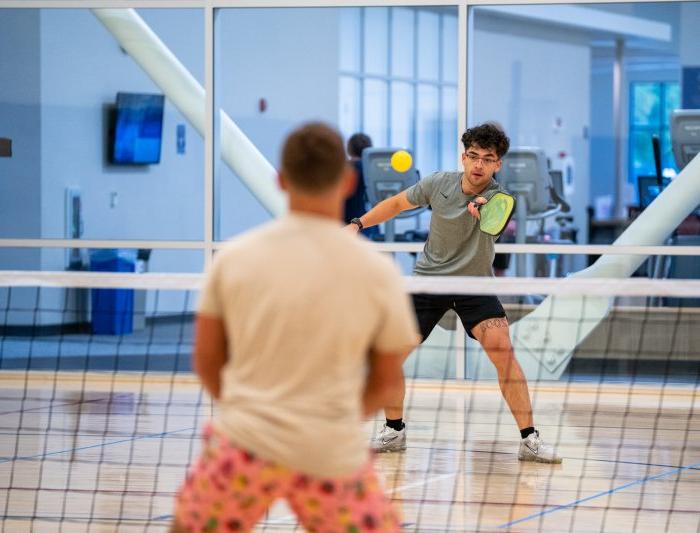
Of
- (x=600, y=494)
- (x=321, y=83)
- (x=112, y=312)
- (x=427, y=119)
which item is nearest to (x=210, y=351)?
(x=600, y=494)

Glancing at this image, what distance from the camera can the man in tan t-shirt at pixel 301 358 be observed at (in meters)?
2.79

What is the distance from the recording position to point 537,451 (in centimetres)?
662

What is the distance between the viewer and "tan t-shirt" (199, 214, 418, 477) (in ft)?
9.14

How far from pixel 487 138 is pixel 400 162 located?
397cm

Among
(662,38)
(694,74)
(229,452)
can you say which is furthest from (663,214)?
(229,452)

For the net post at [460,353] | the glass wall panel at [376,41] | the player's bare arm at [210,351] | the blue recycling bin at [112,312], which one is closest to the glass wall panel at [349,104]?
the glass wall panel at [376,41]

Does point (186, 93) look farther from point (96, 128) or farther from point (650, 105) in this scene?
point (650, 105)

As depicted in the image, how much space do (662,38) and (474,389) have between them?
174 inches

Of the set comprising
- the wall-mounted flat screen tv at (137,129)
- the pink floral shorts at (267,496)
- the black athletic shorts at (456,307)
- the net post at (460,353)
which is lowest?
the net post at (460,353)

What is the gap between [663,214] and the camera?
9.65 metres

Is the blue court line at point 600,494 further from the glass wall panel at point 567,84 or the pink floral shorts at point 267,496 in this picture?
the glass wall panel at point 567,84

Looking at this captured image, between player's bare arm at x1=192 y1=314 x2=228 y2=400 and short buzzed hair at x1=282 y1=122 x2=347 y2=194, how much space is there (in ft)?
1.25

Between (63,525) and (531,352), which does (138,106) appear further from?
(63,525)

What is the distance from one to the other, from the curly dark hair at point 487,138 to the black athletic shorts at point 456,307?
30.6 inches
